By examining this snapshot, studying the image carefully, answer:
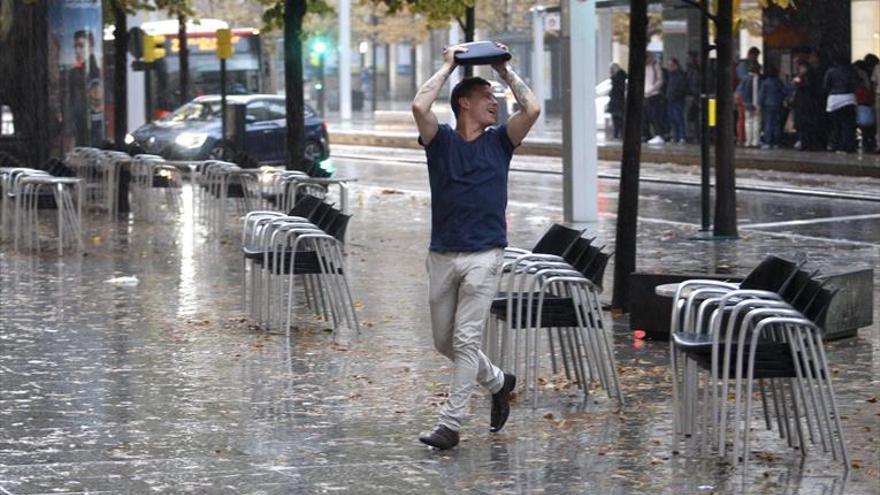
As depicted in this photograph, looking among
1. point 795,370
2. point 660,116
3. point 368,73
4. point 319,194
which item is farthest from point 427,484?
point 368,73

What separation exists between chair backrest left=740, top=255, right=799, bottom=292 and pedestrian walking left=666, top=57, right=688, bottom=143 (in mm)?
30348

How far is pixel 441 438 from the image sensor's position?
29.0 ft

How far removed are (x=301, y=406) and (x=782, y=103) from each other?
2726cm

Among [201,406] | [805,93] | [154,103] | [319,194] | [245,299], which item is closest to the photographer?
[201,406]

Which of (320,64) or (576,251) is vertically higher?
(320,64)

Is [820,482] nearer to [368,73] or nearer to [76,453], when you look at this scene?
[76,453]

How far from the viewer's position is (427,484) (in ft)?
26.9

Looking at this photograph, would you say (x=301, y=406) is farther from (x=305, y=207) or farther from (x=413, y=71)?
(x=413, y=71)

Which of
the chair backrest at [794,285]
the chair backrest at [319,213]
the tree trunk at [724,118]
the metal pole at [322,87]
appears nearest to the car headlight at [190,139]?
the tree trunk at [724,118]

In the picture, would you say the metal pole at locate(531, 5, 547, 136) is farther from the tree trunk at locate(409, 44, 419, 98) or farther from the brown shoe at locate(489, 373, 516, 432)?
the brown shoe at locate(489, 373, 516, 432)

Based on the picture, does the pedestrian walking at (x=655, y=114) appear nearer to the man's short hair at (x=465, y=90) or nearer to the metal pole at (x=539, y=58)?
the metal pole at (x=539, y=58)

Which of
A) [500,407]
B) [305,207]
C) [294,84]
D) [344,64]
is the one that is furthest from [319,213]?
[344,64]

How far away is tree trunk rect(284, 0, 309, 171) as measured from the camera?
23.0m

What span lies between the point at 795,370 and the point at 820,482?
67cm
